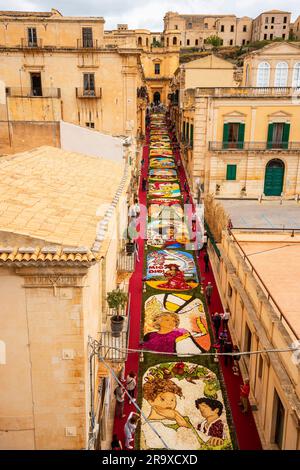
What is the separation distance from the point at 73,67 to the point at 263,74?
18.2 m

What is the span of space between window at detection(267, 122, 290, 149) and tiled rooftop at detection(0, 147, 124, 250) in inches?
907

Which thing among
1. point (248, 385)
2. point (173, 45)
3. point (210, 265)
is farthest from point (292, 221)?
point (173, 45)

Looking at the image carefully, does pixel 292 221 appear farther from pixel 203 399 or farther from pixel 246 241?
pixel 203 399

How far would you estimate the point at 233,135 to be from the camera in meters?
36.2

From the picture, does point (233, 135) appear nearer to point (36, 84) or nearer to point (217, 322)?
point (36, 84)

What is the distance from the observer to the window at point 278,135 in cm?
3600

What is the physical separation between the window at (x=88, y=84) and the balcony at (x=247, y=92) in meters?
8.45

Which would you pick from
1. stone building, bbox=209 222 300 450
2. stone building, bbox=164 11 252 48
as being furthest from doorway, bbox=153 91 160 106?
stone building, bbox=209 222 300 450

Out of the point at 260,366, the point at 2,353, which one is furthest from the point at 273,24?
the point at 2,353

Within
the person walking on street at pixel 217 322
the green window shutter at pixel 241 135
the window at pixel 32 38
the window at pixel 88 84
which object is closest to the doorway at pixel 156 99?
the window at pixel 88 84

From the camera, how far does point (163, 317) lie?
65.7 ft

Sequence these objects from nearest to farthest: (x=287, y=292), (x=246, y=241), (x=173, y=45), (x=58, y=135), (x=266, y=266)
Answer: (x=287, y=292) → (x=266, y=266) → (x=246, y=241) → (x=58, y=135) → (x=173, y=45)

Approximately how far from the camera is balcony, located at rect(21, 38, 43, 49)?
34.4 m
